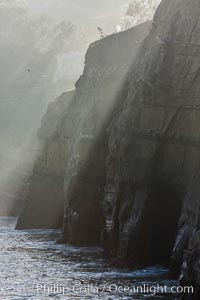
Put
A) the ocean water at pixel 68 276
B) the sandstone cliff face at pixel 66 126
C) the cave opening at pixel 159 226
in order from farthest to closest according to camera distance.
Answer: the sandstone cliff face at pixel 66 126 → the cave opening at pixel 159 226 → the ocean water at pixel 68 276

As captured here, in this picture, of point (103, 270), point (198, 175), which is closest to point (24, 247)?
point (103, 270)

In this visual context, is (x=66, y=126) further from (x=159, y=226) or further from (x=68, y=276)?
(x=68, y=276)

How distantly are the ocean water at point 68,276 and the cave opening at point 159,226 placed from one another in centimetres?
128

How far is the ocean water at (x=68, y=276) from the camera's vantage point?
29984 mm

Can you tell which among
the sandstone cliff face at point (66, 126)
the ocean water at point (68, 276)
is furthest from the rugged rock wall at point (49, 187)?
the ocean water at point (68, 276)

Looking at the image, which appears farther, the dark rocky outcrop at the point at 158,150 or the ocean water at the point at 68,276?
the dark rocky outcrop at the point at 158,150

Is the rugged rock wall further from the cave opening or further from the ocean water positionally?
the cave opening

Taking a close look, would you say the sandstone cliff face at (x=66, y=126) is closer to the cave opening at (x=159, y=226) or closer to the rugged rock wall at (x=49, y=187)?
the rugged rock wall at (x=49, y=187)

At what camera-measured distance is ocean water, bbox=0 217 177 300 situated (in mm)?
29984

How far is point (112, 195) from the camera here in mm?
40219

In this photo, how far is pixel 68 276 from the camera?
34.1 m

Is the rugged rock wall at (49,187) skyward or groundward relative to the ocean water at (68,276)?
skyward

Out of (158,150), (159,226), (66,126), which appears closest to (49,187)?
(66,126)

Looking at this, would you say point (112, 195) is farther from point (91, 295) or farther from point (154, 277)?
point (91, 295)
